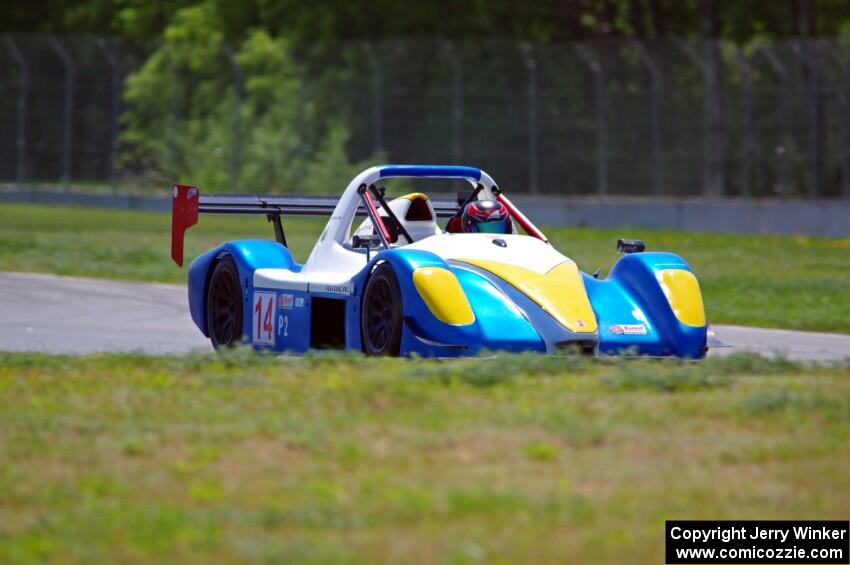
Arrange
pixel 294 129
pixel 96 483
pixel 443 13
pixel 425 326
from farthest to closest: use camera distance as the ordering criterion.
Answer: pixel 443 13
pixel 294 129
pixel 425 326
pixel 96 483

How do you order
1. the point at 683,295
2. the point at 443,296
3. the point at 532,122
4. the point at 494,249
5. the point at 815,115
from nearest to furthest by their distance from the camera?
the point at 443,296, the point at 494,249, the point at 683,295, the point at 815,115, the point at 532,122

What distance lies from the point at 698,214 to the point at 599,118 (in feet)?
8.74

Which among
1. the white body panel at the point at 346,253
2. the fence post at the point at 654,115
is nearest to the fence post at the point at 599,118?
the fence post at the point at 654,115

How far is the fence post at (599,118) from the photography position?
2945 cm

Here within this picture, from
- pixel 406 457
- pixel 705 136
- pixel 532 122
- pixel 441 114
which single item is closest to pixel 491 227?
pixel 406 457

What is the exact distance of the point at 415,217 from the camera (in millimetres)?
11742

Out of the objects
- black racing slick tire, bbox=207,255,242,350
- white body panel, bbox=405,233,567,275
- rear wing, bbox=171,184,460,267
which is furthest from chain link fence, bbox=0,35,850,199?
white body panel, bbox=405,233,567,275

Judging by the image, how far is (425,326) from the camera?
31.6 ft

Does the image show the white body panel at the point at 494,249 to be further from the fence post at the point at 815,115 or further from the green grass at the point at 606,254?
the fence post at the point at 815,115

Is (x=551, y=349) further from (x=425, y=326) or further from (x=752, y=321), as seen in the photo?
(x=752, y=321)

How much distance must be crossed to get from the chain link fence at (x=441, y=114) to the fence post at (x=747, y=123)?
2 cm

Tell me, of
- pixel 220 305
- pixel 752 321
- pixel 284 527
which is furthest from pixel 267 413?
pixel 752 321

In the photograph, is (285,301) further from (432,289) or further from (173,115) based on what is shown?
(173,115)

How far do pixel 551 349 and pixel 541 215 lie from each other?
66.4 ft
